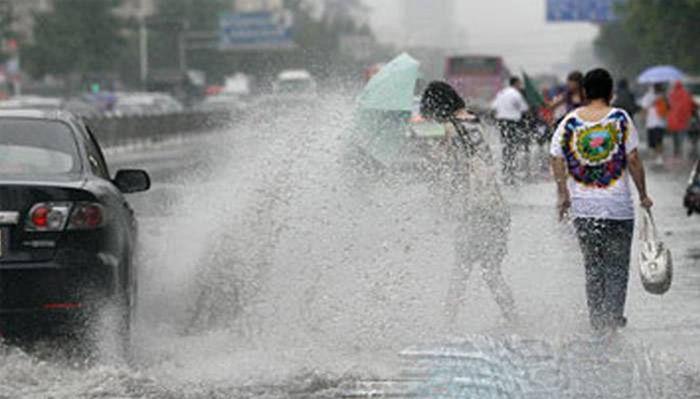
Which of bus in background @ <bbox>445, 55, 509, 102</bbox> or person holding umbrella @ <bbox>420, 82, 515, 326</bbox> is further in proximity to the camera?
bus in background @ <bbox>445, 55, 509, 102</bbox>

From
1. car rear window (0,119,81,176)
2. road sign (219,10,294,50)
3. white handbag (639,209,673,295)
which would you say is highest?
car rear window (0,119,81,176)

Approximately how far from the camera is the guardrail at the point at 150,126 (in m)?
43.7

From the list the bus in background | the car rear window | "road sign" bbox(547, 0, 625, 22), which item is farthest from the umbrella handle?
"road sign" bbox(547, 0, 625, 22)

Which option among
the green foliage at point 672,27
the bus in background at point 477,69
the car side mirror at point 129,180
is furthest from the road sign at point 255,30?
the car side mirror at point 129,180

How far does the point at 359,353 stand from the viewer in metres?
9.63

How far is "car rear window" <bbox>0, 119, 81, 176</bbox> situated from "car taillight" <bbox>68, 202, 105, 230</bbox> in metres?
0.37

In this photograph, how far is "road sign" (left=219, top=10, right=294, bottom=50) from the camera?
93.9 meters

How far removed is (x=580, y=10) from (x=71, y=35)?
99.4ft

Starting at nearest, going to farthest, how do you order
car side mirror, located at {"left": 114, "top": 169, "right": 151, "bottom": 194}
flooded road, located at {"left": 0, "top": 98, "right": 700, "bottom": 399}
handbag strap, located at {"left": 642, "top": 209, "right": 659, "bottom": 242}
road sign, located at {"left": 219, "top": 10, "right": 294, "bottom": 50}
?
flooded road, located at {"left": 0, "top": 98, "right": 700, "bottom": 399} < handbag strap, located at {"left": 642, "top": 209, "right": 659, "bottom": 242} < car side mirror, located at {"left": 114, "top": 169, "right": 151, "bottom": 194} < road sign, located at {"left": 219, "top": 10, "right": 294, "bottom": 50}

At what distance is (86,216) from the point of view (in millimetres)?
8820

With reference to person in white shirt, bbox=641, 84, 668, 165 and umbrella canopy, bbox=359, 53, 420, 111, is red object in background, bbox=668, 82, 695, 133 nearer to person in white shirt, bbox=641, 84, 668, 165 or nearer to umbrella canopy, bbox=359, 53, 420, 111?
person in white shirt, bbox=641, 84, 668, 165

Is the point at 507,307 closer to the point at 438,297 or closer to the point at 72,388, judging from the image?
the point at 438,297

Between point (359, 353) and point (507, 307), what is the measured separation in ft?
4.42

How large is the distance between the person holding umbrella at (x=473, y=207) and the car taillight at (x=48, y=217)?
8.75 feet
